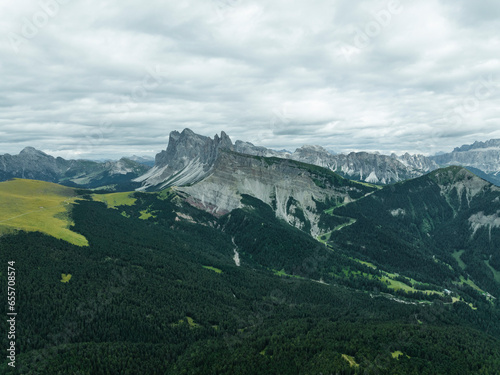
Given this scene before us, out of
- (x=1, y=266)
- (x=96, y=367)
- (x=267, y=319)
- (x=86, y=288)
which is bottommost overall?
(x=267, y=319)

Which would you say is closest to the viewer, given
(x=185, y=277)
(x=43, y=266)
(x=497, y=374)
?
(x=497, y=374)

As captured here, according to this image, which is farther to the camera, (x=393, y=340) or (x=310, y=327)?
(x=310, y=327)

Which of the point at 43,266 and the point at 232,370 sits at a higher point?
the point at 43,266

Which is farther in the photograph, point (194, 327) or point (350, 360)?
point (194, 327)

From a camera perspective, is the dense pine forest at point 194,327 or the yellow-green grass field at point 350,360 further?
the dense pine forest at point 194,327

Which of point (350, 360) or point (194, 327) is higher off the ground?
point (350, 360)

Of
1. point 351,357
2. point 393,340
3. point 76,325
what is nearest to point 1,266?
point 76,325

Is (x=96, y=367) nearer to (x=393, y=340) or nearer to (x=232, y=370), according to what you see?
→ (x=232, y=370)

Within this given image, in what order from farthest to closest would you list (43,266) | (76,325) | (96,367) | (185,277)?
1. (185,277)
2. (43,266)
3. (76,325)
4. (96,367)

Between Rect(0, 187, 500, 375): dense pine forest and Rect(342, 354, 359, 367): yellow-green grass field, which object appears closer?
Rect(342, 354, 359, 367): yellow-green grass field

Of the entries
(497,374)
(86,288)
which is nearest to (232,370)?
(86,288)
